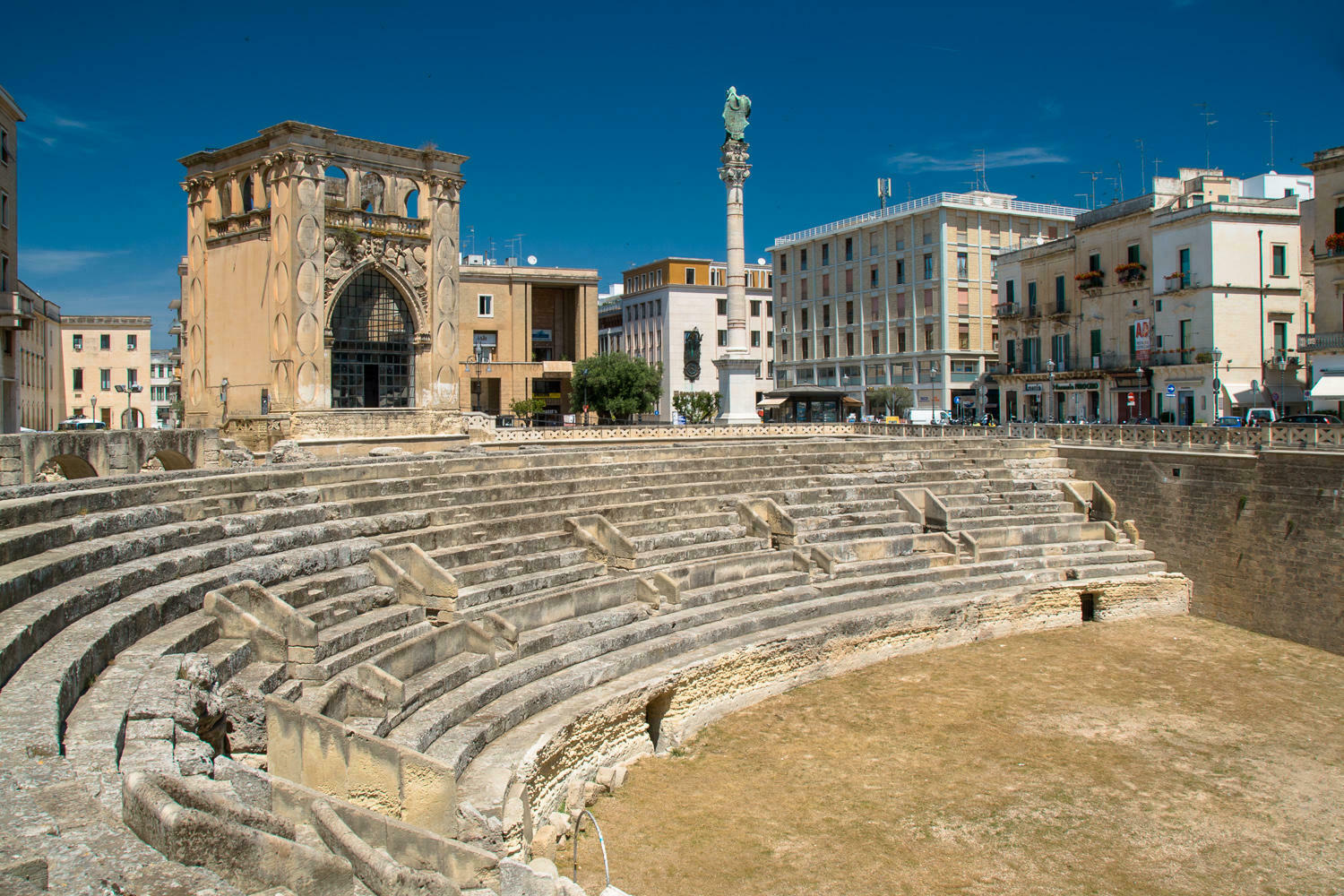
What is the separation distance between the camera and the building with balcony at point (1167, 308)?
32.1 meters

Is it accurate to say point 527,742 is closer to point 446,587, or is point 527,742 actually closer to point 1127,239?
point 446,587

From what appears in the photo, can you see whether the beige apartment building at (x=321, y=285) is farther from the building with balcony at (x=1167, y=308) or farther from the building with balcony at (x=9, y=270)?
the building with balcony at (x=1167, y=308)

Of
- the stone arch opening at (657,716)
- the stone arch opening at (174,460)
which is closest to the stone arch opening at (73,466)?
the stone arch opening at (174,460)

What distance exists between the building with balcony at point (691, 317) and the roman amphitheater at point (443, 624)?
1863 inches

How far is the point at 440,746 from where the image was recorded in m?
9.58

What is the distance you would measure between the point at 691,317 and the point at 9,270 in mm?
49768

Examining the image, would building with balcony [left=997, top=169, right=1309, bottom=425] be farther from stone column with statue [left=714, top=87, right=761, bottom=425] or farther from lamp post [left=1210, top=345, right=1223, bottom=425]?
A: stone column with statue [left=714, top=87, right=761, bottom=425]

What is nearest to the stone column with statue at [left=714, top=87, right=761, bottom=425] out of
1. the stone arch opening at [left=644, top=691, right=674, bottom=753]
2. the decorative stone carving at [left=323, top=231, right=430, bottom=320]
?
the decorative stone carving at [left=323, top=231, right=430, bottom=320]

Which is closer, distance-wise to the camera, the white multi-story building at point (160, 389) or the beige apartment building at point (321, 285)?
the beige apartment building at point (321, 285)

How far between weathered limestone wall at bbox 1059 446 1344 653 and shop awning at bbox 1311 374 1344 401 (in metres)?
8.13

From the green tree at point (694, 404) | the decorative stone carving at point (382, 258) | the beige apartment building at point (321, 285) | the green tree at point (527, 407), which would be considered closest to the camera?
the beige apartment building at point (321, 285)

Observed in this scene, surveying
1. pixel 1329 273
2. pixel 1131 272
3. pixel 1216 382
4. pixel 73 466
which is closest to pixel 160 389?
pixel 73 466

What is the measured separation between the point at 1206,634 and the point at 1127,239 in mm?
21251

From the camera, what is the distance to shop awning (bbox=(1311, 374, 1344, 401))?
26.9m
